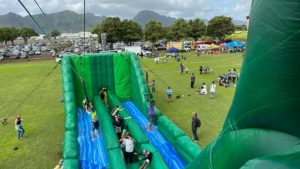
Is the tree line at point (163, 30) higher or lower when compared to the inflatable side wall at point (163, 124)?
higher

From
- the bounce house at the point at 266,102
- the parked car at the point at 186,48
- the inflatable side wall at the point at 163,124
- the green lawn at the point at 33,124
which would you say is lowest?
the green lawn at the point at 33,124

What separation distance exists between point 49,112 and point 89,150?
710 cm

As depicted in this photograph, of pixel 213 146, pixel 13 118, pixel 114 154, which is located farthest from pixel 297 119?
pixel 13 118

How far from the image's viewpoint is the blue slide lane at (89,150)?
344 inches

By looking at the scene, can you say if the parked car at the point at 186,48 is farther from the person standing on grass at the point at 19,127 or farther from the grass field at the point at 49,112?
the person standing on grass at the point at 19,127

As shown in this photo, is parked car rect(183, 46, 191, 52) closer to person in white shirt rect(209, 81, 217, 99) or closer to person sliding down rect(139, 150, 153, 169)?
person in white shirt rect(209, 81, 217, 99)

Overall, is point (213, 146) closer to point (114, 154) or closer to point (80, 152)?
point (114, 154)

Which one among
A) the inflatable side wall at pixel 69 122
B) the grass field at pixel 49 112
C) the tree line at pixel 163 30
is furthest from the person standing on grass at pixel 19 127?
the tree line at pixel 163 30

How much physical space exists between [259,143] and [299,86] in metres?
0.61

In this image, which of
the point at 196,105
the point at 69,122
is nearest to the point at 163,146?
the point at 69,122

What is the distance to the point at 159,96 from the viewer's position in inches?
715

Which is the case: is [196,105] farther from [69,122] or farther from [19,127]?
[19,127]

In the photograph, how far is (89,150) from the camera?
31.4ft

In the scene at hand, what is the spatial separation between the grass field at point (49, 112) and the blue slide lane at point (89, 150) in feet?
3.29
